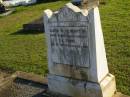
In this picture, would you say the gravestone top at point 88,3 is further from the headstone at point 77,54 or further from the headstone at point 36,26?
the headstone at point 77,54

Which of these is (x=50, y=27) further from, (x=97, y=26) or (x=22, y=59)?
(x=22, y=59)

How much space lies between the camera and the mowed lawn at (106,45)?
7.33m

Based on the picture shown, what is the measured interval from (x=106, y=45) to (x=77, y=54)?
3080 mm

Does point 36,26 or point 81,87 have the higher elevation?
point 36,26

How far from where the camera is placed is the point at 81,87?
5.91 meters

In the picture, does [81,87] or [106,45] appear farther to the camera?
[106,45]

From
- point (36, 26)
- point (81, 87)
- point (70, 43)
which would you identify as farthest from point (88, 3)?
point (81, 87)

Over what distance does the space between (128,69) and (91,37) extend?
6.21ft

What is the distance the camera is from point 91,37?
18.1 feet

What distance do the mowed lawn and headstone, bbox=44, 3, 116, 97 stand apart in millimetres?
867

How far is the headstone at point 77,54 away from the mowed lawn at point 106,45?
867 mm

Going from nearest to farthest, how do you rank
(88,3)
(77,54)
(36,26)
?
(77,54), (36,26), (88,3)

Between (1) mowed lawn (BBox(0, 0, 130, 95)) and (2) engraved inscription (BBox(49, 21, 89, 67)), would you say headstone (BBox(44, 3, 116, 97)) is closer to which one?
(2) engraved inscription (BBox(49, 21, 89, 67))

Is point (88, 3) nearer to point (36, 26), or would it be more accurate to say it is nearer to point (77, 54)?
point (36, 26)
